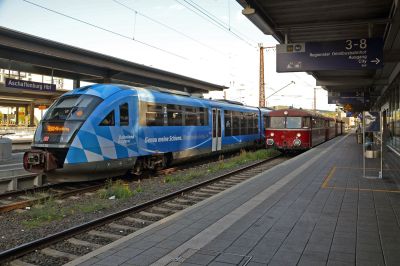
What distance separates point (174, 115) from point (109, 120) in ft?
12.7

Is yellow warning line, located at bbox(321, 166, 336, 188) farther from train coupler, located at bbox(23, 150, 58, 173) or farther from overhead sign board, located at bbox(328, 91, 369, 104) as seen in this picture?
overhead sign board, located at bbox(328, 91, 369, 104)

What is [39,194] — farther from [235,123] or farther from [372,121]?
[235,123]

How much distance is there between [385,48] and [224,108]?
31.2ft

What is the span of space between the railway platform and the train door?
29.6 ft

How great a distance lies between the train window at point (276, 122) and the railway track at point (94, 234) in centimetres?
1247

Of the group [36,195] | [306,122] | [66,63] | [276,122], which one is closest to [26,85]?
[66,63]

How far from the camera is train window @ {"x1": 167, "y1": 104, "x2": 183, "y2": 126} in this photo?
46.7 ft

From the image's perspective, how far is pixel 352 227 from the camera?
5.82m

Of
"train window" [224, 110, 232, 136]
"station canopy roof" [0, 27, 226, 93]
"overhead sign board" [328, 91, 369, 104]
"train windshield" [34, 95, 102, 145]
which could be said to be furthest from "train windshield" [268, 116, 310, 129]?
"train windshield" [34, 95, 102, 145]

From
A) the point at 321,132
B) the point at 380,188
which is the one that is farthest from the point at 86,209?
the point at 321,132

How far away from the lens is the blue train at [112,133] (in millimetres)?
10195

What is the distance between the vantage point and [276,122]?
869 inches

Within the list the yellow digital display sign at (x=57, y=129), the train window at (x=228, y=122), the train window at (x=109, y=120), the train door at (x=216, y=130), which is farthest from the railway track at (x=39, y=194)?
the train window at (x=228, y=122)

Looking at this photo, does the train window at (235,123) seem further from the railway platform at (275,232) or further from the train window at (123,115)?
the railway platform at (275,232)
